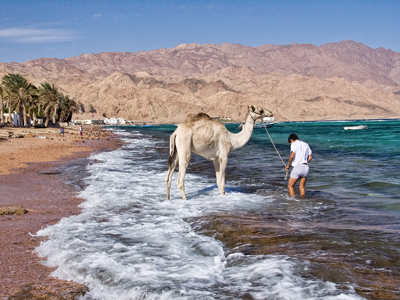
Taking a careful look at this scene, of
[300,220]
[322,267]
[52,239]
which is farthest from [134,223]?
[322,267]

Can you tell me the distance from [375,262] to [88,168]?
14561 millimetres

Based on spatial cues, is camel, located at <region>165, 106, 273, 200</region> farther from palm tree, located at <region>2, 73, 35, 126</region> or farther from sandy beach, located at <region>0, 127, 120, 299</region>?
palm tree, located at <region>2, 73, 35, 126</region>

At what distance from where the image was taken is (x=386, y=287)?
4.84m

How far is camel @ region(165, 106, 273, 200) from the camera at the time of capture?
34.8ft

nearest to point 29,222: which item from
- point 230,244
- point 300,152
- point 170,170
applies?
point 170,170

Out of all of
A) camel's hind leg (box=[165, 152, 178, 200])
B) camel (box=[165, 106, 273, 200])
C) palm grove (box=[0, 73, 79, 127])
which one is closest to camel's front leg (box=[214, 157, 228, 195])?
camel (box=[165, 106, 273, 200])

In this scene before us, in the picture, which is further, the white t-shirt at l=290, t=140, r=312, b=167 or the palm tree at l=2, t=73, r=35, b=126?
the palm tree at l=2, t=73, r=35, b=126

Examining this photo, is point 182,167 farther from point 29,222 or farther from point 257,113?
point 29,222

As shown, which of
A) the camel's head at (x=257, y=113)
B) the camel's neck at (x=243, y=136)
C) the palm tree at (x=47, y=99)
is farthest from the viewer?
the palm tree at (x=47, y=99)

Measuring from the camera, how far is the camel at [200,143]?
10609 mm

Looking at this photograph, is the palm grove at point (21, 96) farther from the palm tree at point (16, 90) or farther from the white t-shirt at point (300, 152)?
the white t-shirt at point (300, 152)

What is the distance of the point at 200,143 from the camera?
1084cm

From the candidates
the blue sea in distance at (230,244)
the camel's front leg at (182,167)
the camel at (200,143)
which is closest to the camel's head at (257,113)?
the camel at (200,143)

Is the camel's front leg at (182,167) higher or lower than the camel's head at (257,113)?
lower
